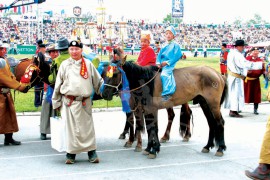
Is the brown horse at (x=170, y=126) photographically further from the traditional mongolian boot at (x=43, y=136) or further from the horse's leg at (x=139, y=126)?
the traditional mongolian boot at (x=43, y=136)

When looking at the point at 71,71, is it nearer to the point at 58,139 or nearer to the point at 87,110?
the point at 87,110

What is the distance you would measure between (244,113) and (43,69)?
6.56 metres

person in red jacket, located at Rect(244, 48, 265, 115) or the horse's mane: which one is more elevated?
the horse's mane

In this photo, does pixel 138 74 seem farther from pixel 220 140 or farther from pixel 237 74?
pixel 237 74

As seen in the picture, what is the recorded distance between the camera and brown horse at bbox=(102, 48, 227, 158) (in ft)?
21.2

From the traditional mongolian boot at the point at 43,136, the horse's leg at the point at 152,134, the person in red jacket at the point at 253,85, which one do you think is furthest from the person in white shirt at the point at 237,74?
the traditional mongolian boot at the point at 43,136

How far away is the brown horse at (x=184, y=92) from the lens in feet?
21.2

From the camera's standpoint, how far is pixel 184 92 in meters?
6.74

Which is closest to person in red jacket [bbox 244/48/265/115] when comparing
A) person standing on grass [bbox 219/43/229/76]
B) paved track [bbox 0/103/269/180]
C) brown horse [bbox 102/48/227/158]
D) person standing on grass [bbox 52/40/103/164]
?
paved track [bbox 0/103/269/180]

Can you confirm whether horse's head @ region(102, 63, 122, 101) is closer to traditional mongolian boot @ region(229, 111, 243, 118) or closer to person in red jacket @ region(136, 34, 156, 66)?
person in red jacket @ region(136, 34, 156, 66)

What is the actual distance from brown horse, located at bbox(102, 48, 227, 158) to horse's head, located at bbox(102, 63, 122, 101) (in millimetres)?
166

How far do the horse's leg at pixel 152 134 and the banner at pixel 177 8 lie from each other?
136ft

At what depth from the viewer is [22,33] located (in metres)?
47.4

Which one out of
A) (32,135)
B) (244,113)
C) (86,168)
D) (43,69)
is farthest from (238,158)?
(244,113)
